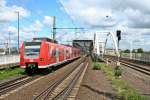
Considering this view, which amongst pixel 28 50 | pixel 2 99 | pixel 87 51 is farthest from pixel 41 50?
pixel 87 51

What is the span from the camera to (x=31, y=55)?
99.0ft

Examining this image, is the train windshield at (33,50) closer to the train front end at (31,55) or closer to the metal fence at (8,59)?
the train front end at (31,55)

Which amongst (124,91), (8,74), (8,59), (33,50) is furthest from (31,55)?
(8,59)

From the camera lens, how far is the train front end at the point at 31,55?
98.3ft

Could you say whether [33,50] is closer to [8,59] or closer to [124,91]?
[124,91]

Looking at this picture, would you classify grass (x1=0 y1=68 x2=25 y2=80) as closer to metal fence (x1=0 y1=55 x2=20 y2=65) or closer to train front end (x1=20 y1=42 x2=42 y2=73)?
train front end (x1=20 y1=42 x2=42 y2=73)

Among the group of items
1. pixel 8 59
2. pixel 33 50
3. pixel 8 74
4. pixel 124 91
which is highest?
pixel 33 50

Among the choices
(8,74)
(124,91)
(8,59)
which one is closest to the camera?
(124,91)

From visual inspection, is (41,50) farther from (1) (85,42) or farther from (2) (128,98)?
(1) (85,42)

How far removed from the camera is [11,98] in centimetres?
1591

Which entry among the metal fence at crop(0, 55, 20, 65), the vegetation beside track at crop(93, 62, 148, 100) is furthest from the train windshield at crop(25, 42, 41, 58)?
the metal fence at crop(0, 55, 20, 65)

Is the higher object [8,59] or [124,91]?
[8,59]

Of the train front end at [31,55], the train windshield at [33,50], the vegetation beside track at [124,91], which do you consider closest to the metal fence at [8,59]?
the train front end at [31,55]

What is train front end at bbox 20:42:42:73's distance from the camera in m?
30.0
